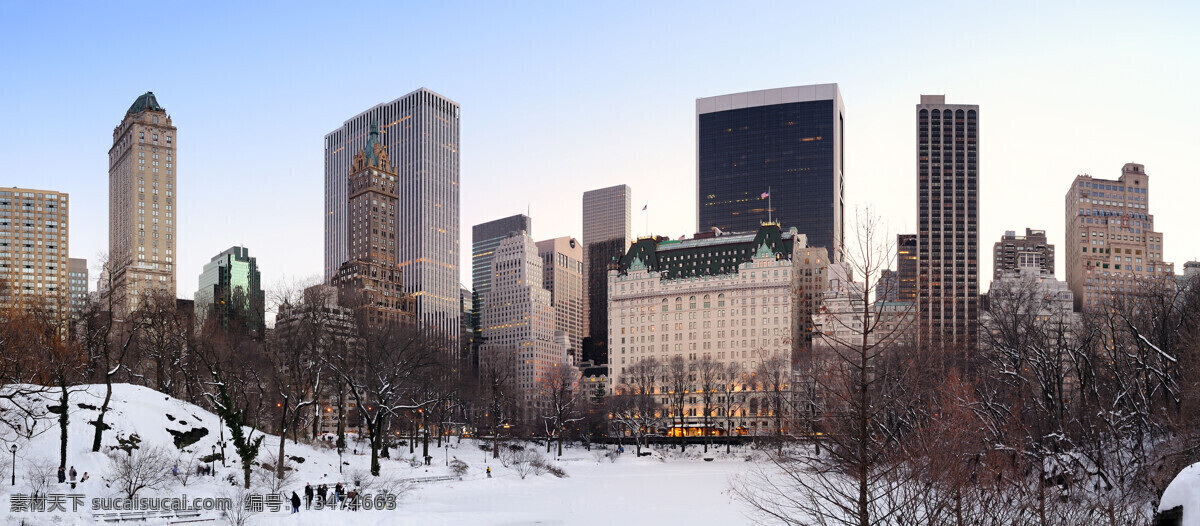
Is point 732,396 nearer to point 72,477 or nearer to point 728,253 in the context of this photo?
point 728,253

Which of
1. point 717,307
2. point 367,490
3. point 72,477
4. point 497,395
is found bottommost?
point 497,395

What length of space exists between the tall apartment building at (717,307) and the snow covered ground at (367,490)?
379 ft

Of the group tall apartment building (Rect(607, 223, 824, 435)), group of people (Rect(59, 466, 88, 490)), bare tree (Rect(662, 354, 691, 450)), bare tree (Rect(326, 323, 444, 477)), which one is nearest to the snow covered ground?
group of people (Rect(59, 466, 88, 490))

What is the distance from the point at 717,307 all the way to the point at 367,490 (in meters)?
144

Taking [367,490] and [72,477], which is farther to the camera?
[367,490]

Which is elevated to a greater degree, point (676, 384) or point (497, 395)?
point (497, 395)

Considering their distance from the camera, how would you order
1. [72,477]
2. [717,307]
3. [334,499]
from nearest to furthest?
1. [72,477]
2. [334,499]
3. [717,307]

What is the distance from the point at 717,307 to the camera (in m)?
190

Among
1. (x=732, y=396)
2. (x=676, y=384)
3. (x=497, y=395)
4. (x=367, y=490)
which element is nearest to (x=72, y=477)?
(x=367, y=490)

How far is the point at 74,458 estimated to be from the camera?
43438mm

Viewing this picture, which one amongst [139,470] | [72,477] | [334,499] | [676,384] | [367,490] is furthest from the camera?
[676,384]

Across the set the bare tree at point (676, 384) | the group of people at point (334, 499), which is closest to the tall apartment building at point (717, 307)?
the bare tree at point (676, 384)

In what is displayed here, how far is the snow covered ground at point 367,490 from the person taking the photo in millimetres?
39281

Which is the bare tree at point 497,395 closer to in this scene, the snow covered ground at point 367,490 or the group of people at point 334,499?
the snow covered ground at point 367,490
